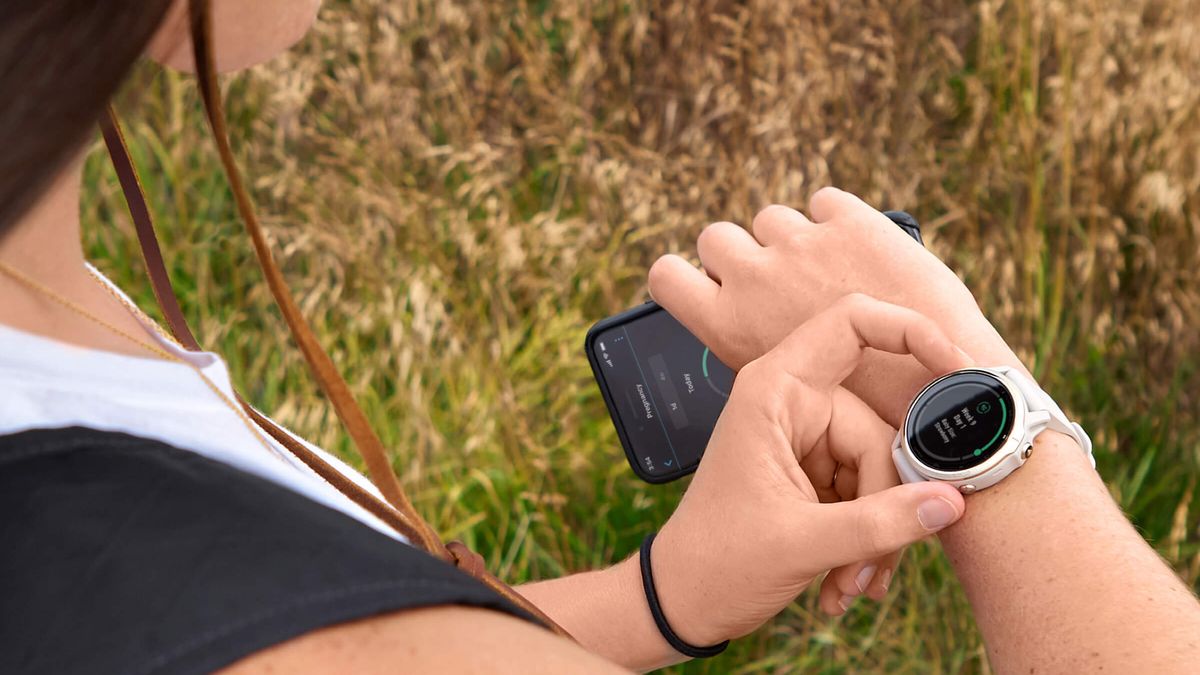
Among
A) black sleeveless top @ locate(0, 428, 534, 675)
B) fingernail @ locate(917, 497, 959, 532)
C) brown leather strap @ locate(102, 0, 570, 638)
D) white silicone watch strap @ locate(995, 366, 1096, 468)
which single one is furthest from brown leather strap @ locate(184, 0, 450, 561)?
white silicone watch strap @ locate(995, 366, 1096, 468)

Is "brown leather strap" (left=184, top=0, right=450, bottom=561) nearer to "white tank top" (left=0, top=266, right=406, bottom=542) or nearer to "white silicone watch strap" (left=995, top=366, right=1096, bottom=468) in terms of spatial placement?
"white tank top" (left=0, top=266, right=406, bottom=542)

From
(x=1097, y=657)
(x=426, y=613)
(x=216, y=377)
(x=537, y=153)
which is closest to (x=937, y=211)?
(x=537, y=153)

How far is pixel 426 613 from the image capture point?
1.63 ft

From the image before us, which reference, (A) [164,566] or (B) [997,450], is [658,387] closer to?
(B) [997,450]

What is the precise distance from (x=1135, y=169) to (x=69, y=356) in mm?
2126

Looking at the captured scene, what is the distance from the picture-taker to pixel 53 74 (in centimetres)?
54

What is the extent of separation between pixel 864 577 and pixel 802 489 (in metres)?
0.15

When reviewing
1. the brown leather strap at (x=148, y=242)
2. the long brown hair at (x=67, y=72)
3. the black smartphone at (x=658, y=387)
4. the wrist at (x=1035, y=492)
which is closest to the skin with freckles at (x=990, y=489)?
the wrist at (x=1035, y=492)

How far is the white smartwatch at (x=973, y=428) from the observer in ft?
3.24

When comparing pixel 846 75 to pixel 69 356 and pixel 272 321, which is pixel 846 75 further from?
pixel 69 356

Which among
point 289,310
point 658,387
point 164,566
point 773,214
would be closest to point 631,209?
point 658,387

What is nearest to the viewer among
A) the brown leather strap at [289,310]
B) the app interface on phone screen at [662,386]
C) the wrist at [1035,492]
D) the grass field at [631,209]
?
the brown leather strap at [289,310]

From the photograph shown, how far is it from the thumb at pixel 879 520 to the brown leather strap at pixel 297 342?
266mm

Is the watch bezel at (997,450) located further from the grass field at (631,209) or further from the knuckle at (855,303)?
the grass field at (631,209)
